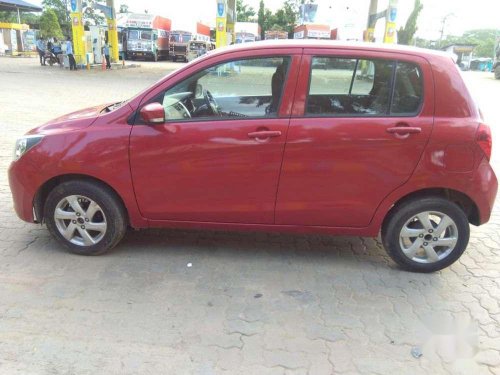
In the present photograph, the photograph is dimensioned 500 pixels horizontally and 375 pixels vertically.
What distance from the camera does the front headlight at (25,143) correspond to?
3.91 metres

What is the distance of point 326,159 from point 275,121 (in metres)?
0.49

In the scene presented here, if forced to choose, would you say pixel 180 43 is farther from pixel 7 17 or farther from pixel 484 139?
pixel 484 139

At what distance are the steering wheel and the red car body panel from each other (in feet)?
0.48

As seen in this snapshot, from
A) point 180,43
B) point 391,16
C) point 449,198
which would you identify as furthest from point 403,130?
point 180,43

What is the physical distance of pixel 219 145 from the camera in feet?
12.1

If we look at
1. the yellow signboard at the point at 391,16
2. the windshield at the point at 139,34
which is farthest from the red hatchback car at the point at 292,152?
the windshield at the point at 139,34

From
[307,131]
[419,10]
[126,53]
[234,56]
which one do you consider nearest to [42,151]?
→ [234,56]

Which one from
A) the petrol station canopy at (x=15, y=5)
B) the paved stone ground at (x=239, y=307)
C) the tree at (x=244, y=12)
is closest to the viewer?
the paved stone ground at (x=239, y=307)

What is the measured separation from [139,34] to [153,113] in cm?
3885

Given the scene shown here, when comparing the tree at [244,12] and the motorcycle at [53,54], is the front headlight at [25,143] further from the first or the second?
the tree at [244,12]

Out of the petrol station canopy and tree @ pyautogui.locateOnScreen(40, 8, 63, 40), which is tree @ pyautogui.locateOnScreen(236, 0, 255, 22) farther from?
the petrol station canopy

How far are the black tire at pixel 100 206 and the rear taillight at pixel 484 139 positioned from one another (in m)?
2.91

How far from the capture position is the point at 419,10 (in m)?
47.2

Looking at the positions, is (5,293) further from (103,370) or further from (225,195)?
(225,195)
